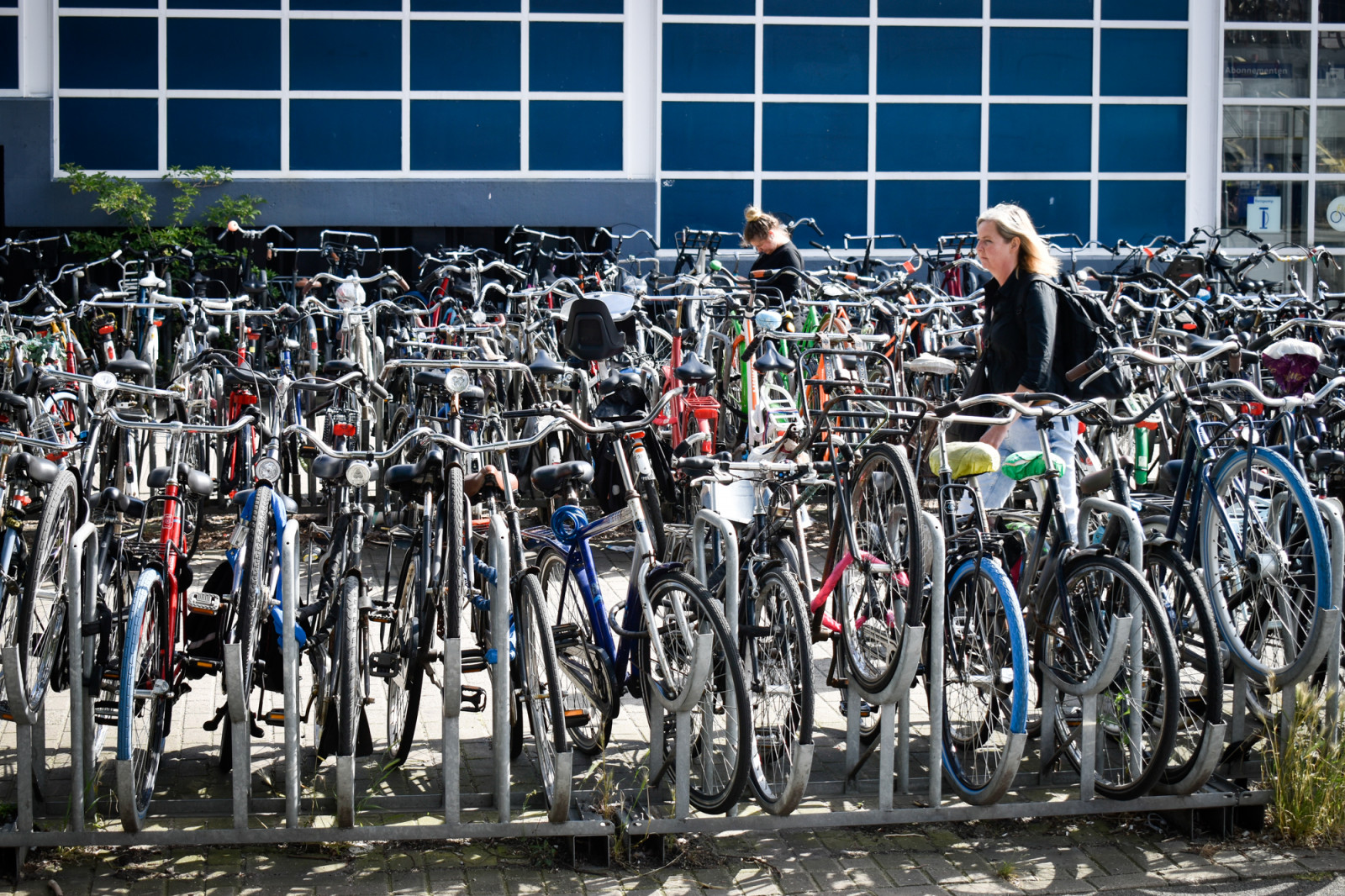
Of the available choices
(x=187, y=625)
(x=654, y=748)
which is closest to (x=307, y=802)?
(x=187, y=625)

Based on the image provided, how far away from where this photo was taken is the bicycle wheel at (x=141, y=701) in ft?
13.0

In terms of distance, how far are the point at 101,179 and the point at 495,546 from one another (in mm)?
13169

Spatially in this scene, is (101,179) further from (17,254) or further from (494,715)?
(494,715)

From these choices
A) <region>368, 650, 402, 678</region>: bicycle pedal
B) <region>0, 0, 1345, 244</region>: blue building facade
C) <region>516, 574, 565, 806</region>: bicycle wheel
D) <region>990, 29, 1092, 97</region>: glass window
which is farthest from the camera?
<region>990, 29, 1092, 97</region>: glass window

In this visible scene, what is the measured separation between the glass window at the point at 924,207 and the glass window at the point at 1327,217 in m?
4.53

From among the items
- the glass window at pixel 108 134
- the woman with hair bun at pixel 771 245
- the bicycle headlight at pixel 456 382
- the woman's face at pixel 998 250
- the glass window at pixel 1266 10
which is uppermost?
the glass window at pixel 1266 10

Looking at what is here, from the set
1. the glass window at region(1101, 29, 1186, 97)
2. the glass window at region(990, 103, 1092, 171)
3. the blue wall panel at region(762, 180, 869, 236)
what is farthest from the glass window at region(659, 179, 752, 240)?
the glass window at region(1101, 29, 1186, 97)

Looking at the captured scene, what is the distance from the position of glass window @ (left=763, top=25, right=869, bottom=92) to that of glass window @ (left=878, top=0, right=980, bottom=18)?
383 millimetres

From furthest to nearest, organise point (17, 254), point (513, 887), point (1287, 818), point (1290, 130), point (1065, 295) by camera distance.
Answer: point (1290, 130)
point (17, 254)
point (1065, 295)
point (1287, 818)
point (513, 887)

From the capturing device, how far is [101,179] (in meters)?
15.9

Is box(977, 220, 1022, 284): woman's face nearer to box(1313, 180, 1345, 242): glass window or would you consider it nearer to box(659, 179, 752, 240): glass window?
box(659, 179, 752, 240): glass window

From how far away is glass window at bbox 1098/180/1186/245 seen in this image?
18.4 metres

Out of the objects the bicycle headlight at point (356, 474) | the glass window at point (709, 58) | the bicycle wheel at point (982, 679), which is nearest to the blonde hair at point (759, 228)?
the bicycle wheel at point (982, 679)

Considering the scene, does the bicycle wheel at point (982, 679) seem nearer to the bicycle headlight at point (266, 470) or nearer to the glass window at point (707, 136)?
the bicycle headlight at point (266, 470)
